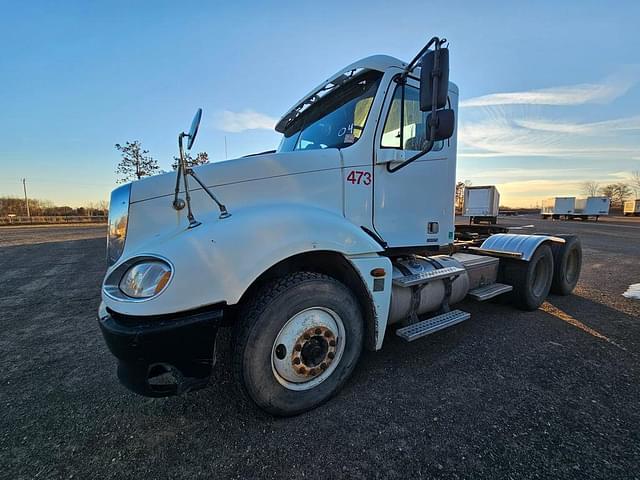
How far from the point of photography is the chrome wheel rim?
84.4 inches

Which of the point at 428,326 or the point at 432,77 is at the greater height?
the point at 432,77

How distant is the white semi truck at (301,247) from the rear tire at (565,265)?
10.1 feet

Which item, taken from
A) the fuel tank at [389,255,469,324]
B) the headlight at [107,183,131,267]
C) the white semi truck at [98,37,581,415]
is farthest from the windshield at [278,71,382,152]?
the headlight at [107,183,131,267]

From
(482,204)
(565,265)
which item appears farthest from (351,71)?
(482,204)

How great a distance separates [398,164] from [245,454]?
8.63 feet

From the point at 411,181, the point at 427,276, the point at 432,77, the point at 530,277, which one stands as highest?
the point at 432,77

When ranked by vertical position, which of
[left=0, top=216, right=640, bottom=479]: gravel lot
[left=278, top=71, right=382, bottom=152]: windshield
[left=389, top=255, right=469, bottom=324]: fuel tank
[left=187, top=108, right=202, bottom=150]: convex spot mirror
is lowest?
[left=0, top=216, right=640, bottom=479]: gravel lot

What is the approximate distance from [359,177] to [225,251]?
1435mm

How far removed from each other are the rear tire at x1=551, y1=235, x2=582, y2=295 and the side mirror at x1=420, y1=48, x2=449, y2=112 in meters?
4.68

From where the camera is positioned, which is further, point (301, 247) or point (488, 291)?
point (488, 291)

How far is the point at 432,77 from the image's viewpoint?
2.16 meters

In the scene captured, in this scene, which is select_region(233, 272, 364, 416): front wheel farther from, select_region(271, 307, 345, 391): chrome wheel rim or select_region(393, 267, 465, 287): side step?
select_region(393, 267, 465, 287): side step

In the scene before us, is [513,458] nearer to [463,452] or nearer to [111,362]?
[463,452]

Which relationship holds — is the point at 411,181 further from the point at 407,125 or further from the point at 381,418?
the point at 381,418
